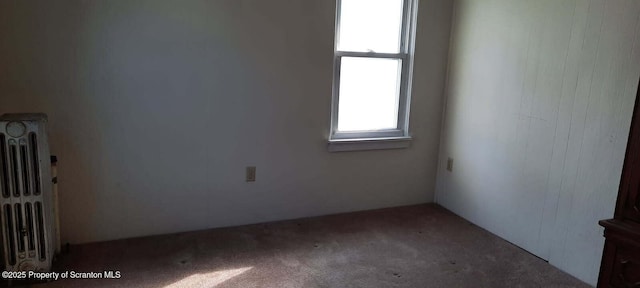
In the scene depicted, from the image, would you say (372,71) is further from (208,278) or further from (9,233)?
(9,233)

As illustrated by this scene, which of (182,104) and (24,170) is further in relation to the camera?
(182,104)

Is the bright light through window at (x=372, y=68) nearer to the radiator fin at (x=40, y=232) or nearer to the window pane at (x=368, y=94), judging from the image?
the window pane at (x=368, y=94)

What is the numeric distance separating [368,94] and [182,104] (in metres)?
1.42

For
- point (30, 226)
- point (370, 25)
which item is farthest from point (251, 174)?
point (370, 25)

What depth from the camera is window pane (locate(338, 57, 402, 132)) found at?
3242 mm

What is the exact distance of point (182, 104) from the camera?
9.02 feet

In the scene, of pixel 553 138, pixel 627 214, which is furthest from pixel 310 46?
pixel 627 214

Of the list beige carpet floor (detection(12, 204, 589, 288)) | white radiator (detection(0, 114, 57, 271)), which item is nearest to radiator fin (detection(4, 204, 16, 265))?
white radiator (detection(0, 114, 57, 271))

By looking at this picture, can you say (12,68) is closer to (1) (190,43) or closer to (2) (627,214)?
(1) (190,43)

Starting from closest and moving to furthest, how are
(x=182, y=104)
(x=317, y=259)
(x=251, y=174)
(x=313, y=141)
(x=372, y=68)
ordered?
1. (x=317, y=259)
2. (x=182, y=104)
3. (x=251, y=174)
4. (x=313, y=141)
5. (x=372, y=68)

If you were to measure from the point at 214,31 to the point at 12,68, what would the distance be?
3.77 feet

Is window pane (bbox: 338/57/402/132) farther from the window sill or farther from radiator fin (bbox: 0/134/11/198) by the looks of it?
radiator fin (bbox: 0/134/11/198)

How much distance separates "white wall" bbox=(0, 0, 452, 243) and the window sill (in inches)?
2.9

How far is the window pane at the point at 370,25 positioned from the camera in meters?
3.14
